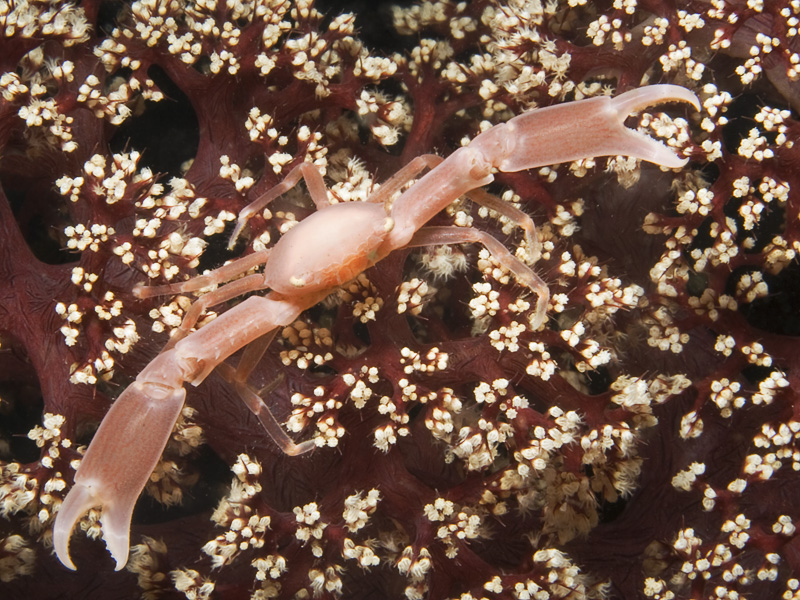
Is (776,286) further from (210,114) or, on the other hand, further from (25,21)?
(25,21)

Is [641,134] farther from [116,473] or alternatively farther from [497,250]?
[116,473]

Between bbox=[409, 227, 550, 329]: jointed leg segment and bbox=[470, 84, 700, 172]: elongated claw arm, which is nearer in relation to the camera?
bbox=[470, 84, 700, 172]: elongated claw arm

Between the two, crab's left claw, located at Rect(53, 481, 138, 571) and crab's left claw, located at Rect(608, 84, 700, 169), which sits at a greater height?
crab's left claw, located at Rect(608, 84, 700, 169)

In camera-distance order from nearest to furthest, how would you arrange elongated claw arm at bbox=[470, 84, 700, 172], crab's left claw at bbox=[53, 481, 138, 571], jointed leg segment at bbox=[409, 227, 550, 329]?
crab's left claw at bbox=[53, 481, 138, 571] < elongated claw arm at bbox=[470, 84, 700, 172] < jointed leg segment at bbox=[409, 227, 550, 329]

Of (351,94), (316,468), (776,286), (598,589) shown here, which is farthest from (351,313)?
(776,286)

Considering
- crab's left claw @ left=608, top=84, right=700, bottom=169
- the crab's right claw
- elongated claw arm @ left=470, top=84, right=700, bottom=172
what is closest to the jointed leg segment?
elongated claw arm @ left=470, top=84, right=700, bottom=172

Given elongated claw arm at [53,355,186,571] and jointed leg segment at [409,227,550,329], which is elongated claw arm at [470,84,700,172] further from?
elongated claw arm at [53,355,186,571]
